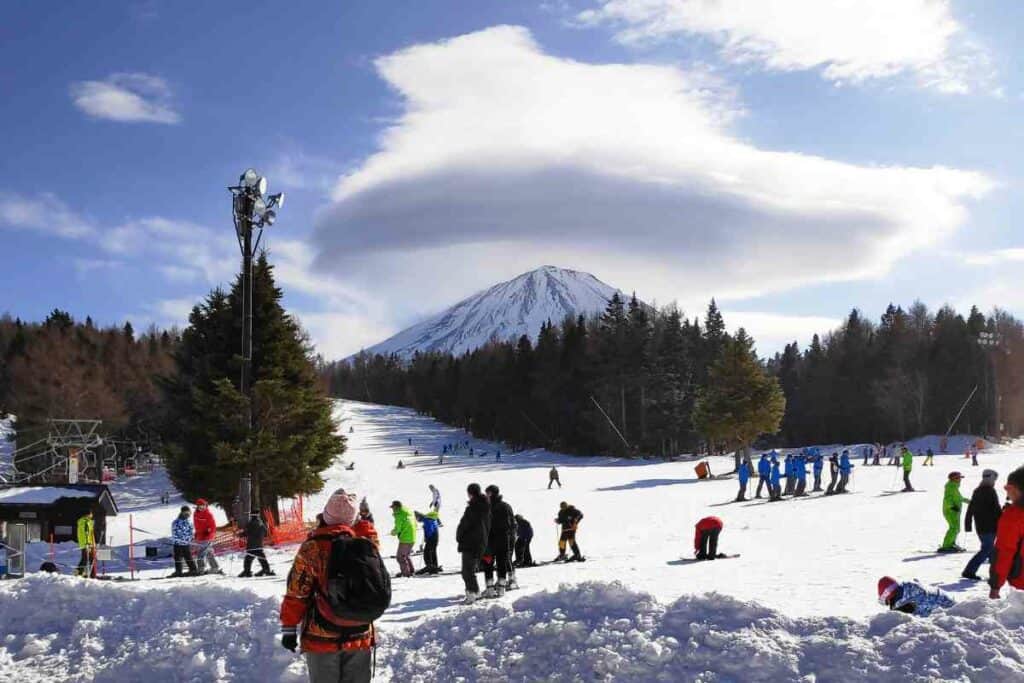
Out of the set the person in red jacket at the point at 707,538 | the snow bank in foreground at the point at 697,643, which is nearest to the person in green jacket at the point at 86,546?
the snow bank in foreground at the point at 697,643

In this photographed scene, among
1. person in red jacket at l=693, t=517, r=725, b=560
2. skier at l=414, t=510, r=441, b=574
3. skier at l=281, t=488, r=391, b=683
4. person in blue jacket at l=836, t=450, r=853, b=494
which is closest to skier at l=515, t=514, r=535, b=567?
skier at l=414, t=510, r=441, b=574

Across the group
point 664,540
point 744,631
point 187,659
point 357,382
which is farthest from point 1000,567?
point 357,382

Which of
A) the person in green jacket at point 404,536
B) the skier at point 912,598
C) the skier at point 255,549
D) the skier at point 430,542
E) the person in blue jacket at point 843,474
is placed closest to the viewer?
the skier at point 912,598

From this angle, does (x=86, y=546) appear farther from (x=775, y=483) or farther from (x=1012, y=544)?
(x=775, y=483)

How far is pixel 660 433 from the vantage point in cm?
6819

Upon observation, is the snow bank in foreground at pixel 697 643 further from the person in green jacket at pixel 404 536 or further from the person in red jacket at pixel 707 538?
the person in red jacket at pixel 707 538

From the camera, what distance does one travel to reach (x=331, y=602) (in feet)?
18.0

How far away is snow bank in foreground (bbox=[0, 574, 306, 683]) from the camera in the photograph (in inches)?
357

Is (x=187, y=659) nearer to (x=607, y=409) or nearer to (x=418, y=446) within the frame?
(x=607, y=409)

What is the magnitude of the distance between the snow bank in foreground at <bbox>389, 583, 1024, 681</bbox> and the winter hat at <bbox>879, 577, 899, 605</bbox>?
86 centimetres

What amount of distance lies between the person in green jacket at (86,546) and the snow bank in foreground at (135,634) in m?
6.27

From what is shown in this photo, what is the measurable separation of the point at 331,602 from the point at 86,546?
51.3 ft

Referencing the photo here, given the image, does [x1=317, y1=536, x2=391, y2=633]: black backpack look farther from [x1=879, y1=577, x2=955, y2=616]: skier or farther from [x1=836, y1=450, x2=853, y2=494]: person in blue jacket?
[x1=836, y1=450, x2=853, y2=494]: person in blue jacket

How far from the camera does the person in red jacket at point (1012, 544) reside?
784 cm
